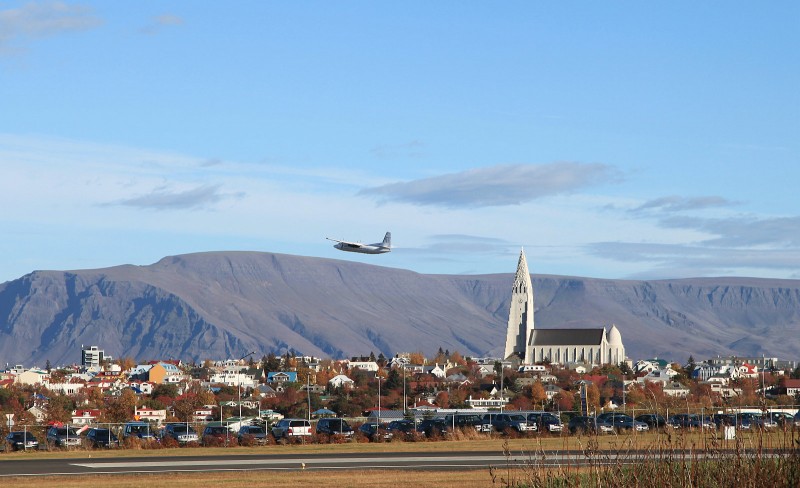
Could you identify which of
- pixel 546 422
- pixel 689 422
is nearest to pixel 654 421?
pixel 689 422

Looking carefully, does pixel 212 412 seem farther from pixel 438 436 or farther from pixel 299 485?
pixel 299 485

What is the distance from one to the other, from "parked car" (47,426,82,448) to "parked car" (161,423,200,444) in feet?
14.2

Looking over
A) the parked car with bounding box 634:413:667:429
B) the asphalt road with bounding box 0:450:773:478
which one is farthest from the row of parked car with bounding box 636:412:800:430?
the asphalt road with bounding box 0:450:773:478

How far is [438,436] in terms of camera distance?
6450 cm

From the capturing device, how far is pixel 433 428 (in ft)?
219

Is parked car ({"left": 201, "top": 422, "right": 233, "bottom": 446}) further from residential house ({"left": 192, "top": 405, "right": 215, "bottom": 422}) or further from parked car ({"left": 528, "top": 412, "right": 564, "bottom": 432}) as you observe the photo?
residential house ({"left": 192, "top": 405, "right": 215, "bottom": 422})

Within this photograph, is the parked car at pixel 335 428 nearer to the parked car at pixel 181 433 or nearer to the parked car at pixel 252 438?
the parked car at pixel 252 438

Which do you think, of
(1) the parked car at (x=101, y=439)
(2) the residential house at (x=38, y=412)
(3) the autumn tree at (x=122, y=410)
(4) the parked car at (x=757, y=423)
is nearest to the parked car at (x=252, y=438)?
(1) the parked car at (x=101, y=439)

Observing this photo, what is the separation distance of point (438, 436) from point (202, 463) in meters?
19.5

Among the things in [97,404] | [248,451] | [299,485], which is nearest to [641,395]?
[97,404]

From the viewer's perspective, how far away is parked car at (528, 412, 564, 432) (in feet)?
214

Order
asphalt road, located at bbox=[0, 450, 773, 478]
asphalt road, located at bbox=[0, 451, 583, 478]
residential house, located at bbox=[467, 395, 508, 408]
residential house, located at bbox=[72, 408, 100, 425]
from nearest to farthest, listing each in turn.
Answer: asphalt road, located at bbox=[0, 450, 773, 478]
asphalt road, located at bbox=[0, 451, 583, 478]
residential house, located at bbox=[72, 408, 100, 425]
residential house, located at bbox=[467, 395, 508, 408]

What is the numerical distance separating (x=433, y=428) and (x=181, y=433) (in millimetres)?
12990

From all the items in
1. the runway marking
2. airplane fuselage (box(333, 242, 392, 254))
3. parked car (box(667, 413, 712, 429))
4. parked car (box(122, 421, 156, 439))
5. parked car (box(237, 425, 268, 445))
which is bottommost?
the runway marking
